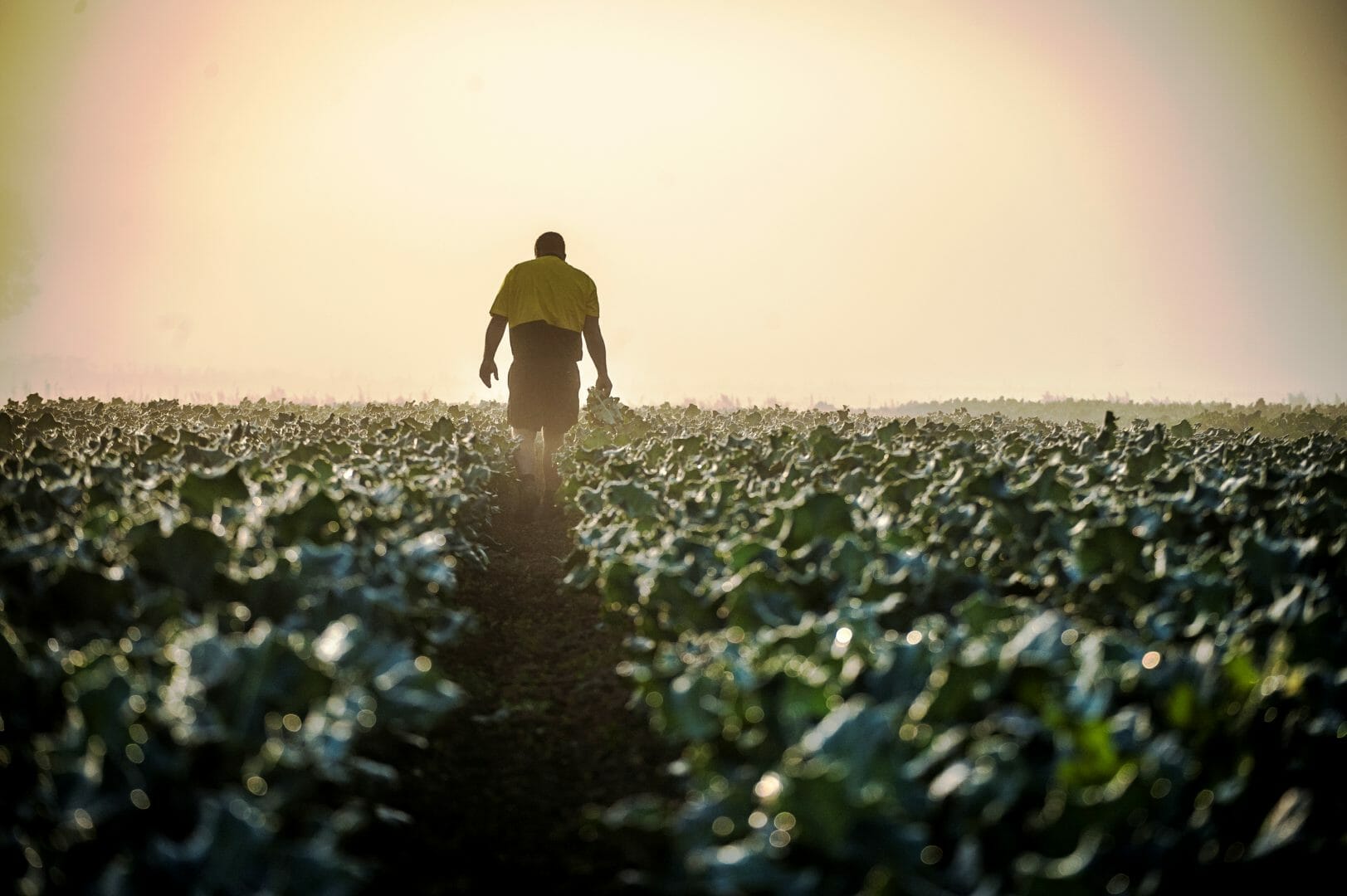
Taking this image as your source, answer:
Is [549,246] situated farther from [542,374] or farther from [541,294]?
[542,374]

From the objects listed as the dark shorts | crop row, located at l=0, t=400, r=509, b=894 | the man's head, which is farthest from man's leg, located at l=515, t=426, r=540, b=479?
crop row, located at l=0, t=400, r=509, b=894

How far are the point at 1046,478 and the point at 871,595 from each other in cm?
248

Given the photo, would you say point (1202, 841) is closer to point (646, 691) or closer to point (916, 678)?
point (916, 678)

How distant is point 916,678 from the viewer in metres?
2.34

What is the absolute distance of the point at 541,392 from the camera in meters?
11.0

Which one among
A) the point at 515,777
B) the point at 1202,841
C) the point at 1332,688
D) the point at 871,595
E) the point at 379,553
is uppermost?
the point at 379,553

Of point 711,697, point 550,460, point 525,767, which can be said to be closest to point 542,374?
point 550,460

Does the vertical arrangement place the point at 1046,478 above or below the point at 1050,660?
A: above

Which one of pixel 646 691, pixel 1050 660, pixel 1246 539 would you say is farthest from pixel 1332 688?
pixel 646 691

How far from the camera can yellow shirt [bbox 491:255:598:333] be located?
10.7m

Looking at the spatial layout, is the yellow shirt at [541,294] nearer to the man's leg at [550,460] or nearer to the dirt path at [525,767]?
the man's leg at [550,460]

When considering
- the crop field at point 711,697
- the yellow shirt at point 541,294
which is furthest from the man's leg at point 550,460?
the crop field at point 711,697

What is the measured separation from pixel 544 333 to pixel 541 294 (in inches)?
16.8

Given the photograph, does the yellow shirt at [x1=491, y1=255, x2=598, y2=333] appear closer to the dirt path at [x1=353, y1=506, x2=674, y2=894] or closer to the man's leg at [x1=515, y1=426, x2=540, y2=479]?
the man's leg at [x1=515, y1=426, x2=540, y2=479]
